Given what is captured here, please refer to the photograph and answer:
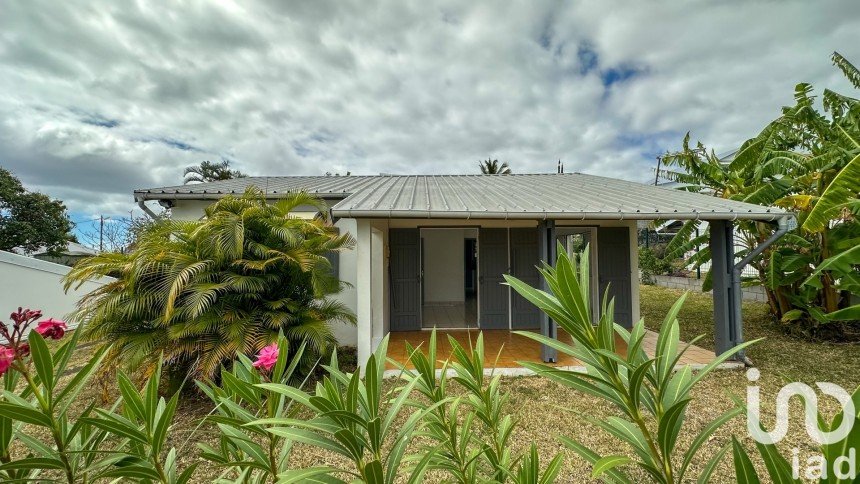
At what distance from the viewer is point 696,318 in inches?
376

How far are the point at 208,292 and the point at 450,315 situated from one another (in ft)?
24.5

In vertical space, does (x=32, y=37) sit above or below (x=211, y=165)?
below

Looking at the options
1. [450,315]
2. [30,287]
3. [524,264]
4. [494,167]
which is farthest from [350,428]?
[494,167]

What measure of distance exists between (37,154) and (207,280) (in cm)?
1860

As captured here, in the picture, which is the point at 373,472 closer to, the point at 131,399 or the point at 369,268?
the point at 131,399

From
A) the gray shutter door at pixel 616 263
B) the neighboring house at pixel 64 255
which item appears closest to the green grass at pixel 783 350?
the gray shutter door at pixel 616 263

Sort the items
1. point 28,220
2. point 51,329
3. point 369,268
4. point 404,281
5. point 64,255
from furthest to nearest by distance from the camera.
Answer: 1. point 64,255
2. point 28,220
3. point 404,281
4. point 369,268
5. point 51,329

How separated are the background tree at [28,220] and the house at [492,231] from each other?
1224 centimetres

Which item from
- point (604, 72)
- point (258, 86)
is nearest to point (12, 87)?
point (258, 86)

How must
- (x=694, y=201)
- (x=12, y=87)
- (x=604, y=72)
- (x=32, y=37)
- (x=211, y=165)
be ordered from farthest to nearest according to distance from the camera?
(x=211, y=165), (x=604, y=72), (x=12, y=87), (x=32, y=37), (x=694, y=201)

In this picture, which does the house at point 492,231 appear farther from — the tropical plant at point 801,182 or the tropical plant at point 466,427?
the tropical plant at point 466,427

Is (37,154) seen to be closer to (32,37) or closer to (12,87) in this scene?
(12,87)

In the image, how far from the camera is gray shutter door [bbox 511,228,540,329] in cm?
843

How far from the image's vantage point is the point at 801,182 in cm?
673
